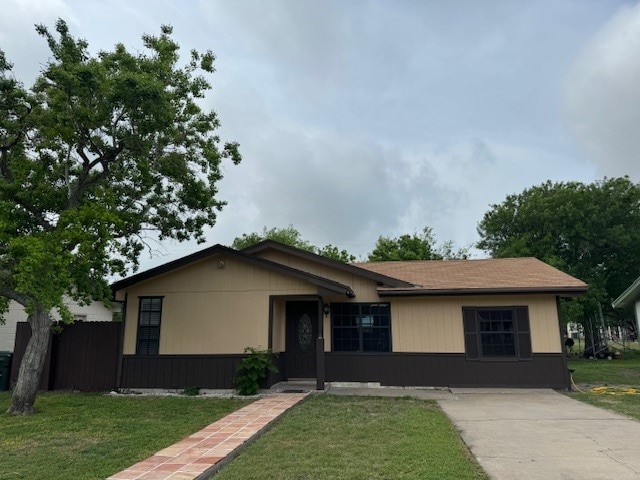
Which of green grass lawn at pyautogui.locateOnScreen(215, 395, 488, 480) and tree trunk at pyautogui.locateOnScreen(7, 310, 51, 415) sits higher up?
tree trunk at pyautogui.locateOnScreen(7, 310, 51, 415)

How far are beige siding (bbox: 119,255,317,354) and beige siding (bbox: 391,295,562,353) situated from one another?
2.58 meters

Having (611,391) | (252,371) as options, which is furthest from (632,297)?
(252,371)

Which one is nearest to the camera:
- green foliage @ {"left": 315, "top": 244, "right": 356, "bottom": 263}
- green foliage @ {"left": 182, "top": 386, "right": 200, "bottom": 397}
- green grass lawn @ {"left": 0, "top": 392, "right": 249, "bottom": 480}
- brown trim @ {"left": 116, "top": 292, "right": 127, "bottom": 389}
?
green grass lawn @ {"left": 0, "top": 392, "right": 249, "bottom": 480}

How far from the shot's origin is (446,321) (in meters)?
11.4

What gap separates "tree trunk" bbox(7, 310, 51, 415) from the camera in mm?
8070

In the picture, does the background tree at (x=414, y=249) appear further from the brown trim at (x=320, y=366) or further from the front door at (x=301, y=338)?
the brown trim at (x=320, y=366)

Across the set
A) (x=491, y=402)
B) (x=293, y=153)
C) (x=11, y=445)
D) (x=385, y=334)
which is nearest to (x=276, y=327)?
(x=385, y=334)

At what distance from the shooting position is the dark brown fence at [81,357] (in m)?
11.3

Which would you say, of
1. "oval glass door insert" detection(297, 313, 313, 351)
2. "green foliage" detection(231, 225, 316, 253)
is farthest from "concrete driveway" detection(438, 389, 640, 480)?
"green foliage" detection(231, 225, 316, 253)

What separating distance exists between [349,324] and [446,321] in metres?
2.48

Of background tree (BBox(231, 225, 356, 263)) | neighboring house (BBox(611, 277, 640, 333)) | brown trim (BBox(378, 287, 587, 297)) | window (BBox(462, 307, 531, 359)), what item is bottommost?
window (BBox(462, 307, 531, 359))

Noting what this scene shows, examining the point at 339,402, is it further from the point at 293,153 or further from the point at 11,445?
the point at 293,153

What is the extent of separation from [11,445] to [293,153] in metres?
15.2

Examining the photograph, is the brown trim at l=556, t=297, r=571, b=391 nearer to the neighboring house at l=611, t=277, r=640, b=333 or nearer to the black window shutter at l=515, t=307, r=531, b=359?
the black window shutter at l=515, t=307, r=531, b=359
